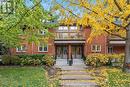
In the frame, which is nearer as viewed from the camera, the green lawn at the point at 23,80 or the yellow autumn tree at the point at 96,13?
the green lawn at the point at 23,80

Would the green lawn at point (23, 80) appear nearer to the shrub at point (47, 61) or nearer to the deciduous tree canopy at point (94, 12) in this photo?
the deciduous tree canopy at point (94, 12)

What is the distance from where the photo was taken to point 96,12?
26516 mm

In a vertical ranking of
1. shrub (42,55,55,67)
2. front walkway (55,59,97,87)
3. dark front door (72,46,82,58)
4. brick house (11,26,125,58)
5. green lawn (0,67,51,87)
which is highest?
brick house (11,26,125,58)

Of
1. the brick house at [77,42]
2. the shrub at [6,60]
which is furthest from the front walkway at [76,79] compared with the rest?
the brick house at [77,42]

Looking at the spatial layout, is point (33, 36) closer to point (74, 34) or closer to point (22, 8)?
point (22, 8)

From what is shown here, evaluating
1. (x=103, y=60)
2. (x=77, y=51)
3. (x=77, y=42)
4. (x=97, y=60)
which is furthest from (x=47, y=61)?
(x=77, y=51)

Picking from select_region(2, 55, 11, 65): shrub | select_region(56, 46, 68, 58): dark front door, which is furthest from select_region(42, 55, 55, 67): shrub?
select_region(56, 46, 68, 58): dark front door

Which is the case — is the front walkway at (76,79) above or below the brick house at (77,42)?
below

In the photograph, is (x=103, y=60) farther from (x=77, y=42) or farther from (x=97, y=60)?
(x=77, y=42)

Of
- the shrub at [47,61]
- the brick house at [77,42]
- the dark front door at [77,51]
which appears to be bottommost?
the shrub at [47,61]

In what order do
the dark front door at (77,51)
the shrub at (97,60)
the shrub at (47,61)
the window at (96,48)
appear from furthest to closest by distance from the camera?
the dark front door at (77,51), the window at (96,48), the shrub at (47,61), the shrub at (97,60)

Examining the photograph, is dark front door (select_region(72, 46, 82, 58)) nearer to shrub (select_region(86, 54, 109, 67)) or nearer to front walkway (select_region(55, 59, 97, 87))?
shrub (select_region(86, 54, 109, 67))

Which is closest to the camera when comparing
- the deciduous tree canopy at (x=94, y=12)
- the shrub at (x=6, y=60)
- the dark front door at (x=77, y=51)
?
the deciduous tree canopy at (x=94, y=12)

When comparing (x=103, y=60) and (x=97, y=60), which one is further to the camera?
(x=103, y=60)
